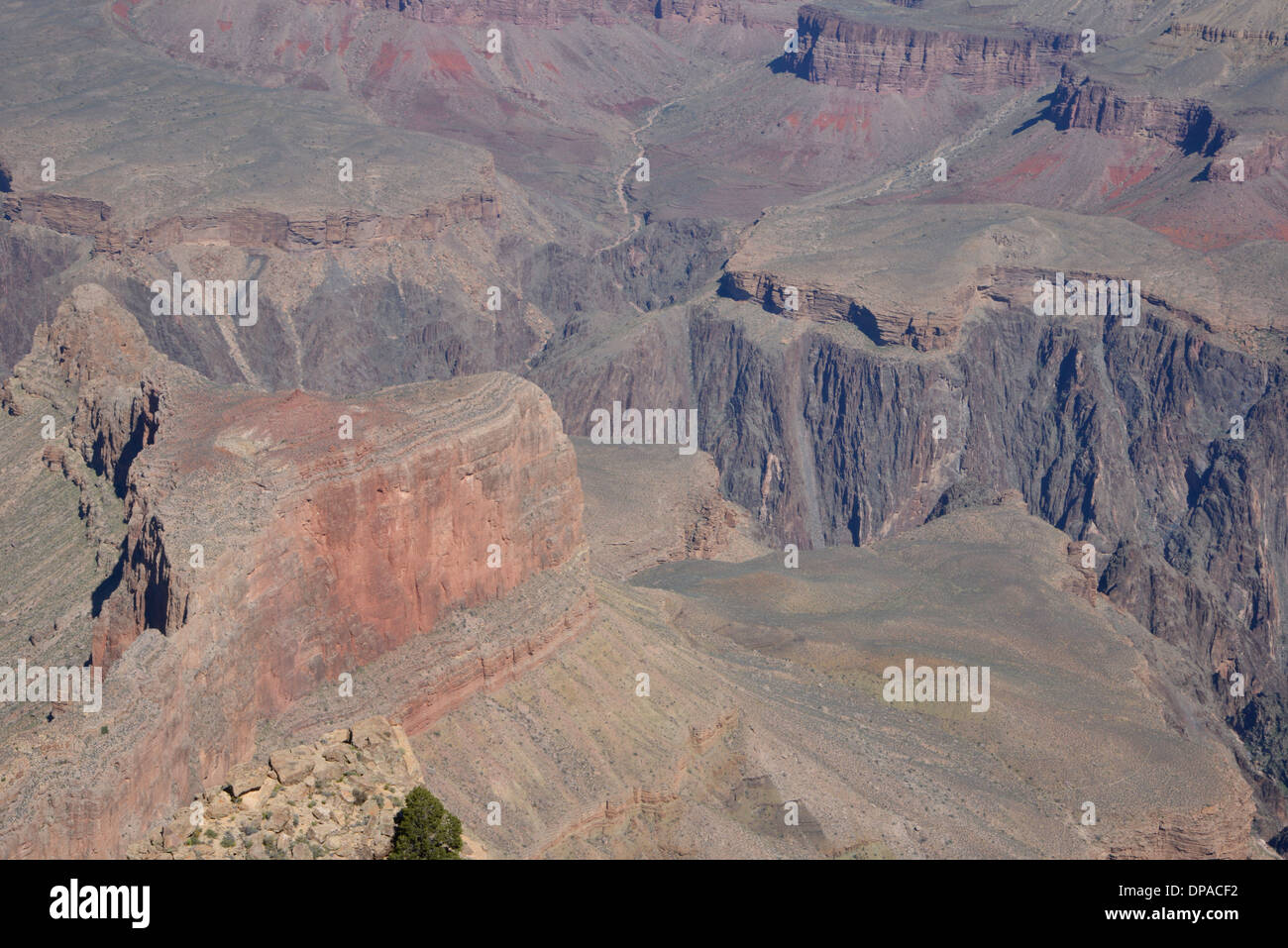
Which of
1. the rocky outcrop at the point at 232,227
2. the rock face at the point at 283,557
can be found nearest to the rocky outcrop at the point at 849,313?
the rocky outcrop at the point at 232,227

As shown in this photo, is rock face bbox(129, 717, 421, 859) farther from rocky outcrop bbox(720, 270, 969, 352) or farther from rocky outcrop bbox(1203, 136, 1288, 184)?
rocky outcrop bbox(1203, 136, 1288, 184)

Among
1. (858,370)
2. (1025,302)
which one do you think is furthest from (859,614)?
(1025,302)

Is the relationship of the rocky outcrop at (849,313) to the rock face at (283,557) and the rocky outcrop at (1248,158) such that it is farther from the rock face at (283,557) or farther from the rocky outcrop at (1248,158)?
Answer: the rock face at (283,557)

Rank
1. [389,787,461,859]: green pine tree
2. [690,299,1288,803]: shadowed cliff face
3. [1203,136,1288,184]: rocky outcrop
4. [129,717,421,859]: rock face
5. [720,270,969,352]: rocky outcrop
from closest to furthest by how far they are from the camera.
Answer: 1. [389,787,461,859]: green pine tree
2. [129,717,421,859]: rock face
3. [690,299,1288,803]: shadowed cliff face
4. [720,270,969,352]: rocky outcrop
5. [1203,136,1288,184]: rocky outcrop

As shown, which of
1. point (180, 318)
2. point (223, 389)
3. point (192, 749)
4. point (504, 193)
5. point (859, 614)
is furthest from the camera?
point (504, 193)

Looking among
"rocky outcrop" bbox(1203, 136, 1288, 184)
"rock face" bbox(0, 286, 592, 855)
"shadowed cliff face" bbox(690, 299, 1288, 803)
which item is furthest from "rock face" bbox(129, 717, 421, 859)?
"rocky outcrop" bbox(1203, 136, 1288, 184)

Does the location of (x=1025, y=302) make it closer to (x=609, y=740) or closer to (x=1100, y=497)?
(x=1100, y=497)

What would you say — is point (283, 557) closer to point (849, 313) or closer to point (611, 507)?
point (611, 507)
